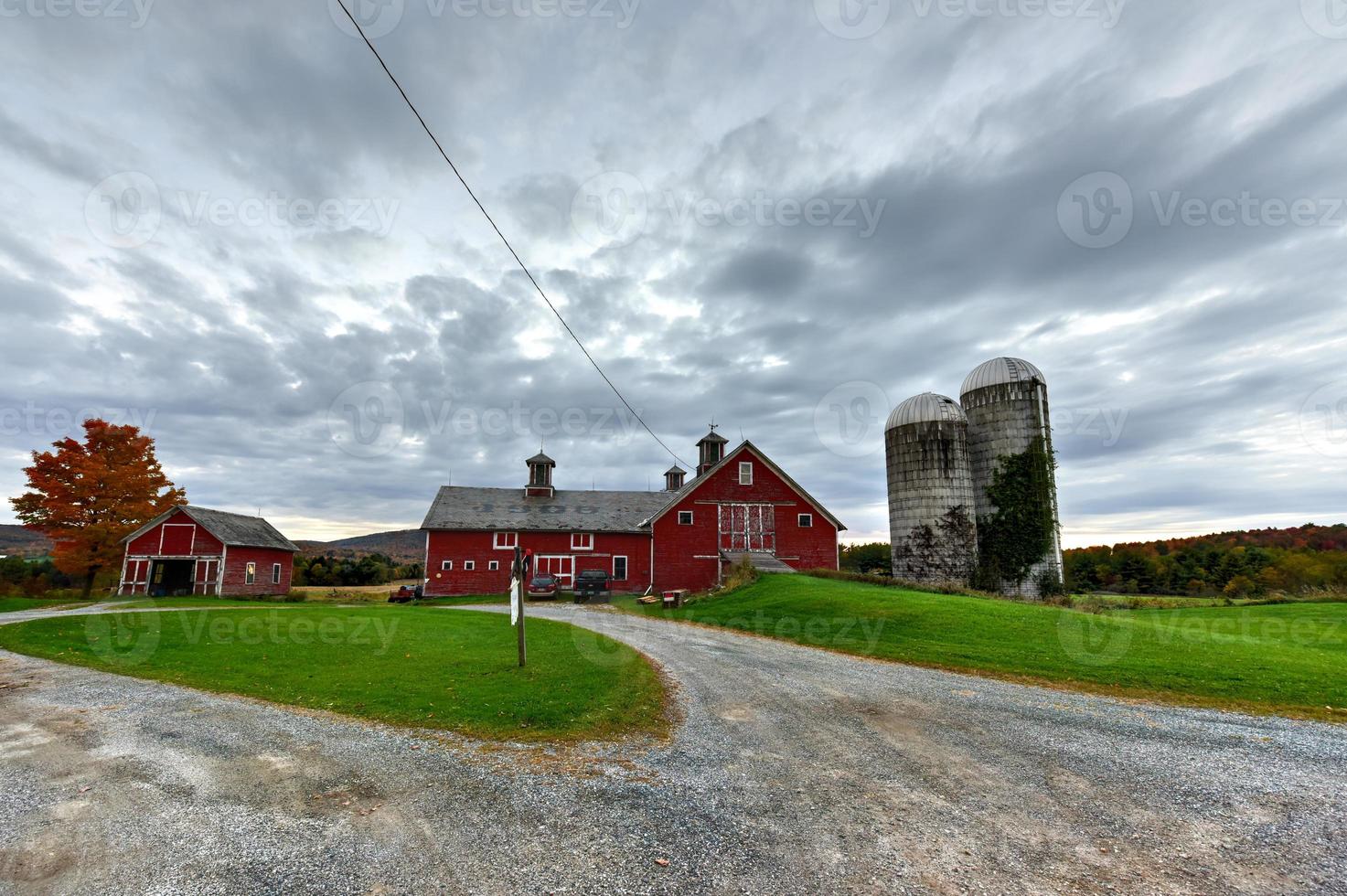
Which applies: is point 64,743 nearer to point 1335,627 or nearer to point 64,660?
point 64,660

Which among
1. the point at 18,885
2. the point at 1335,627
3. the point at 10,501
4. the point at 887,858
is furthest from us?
the point at 10,501

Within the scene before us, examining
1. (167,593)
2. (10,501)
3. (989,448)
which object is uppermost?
(989,448)

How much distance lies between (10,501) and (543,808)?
46679 mm

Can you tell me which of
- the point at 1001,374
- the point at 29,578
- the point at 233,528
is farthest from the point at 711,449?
the point at 29,578

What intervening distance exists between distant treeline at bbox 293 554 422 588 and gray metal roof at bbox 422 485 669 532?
1718 cm

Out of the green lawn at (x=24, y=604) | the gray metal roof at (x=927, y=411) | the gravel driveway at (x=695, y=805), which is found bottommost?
the green lawn at (x=24, y=604)

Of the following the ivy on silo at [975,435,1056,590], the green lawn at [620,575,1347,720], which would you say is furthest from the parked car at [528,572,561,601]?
the ivy on silo at [975,435,1056,590]

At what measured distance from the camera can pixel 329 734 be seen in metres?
8.34

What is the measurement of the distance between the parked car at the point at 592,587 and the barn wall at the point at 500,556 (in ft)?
16.9

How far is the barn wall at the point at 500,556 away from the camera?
1542 inches

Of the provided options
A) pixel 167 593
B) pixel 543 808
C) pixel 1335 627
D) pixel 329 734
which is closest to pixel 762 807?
pixel 543 808

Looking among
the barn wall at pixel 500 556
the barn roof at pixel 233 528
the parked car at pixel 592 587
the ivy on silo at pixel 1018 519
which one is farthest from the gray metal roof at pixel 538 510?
the ivy on silo at pixel 1018 519

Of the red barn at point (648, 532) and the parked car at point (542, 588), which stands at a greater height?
the red barn at point (648, 532)

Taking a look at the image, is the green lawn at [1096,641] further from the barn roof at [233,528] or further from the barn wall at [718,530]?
the barn roof at [233,528]
